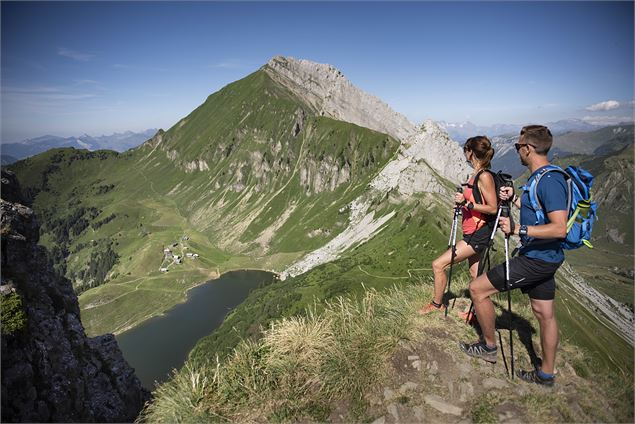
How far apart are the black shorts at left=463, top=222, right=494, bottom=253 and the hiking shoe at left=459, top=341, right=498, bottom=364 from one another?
2.78 meters

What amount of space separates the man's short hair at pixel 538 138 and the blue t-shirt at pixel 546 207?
0.55m

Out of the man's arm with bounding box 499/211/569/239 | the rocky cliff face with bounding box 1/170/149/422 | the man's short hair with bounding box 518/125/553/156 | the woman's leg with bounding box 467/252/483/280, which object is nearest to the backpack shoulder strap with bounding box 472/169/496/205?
the man's short hair with bounding box 518/125/553/156

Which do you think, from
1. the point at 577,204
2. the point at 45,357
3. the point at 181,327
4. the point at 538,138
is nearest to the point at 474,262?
the point at 577,204

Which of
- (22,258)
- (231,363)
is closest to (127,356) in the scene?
(22,258)

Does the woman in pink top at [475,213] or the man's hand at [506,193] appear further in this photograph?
the woman in pink top at [475,213]

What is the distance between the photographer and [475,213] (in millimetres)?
11008

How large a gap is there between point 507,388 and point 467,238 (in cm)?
426

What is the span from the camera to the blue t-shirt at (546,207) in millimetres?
8289

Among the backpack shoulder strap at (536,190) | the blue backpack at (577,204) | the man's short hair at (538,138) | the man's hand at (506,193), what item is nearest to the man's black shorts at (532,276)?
the blue backpack at (577,204)

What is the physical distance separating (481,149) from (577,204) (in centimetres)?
288

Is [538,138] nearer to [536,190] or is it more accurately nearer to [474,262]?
[536,190]

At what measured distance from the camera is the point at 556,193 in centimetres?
830

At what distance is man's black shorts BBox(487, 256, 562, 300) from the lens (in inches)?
343

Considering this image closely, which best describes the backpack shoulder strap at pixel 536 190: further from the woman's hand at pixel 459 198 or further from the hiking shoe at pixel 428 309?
the hiking shoe at pixel 428 309
